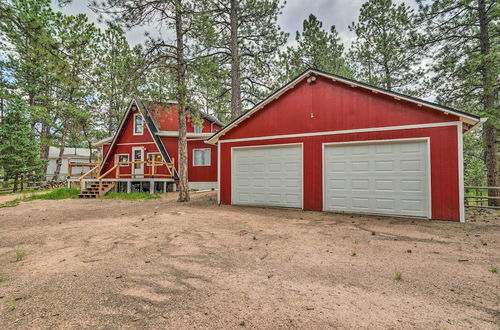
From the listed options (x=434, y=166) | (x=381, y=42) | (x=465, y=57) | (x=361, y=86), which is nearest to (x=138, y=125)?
(x=361, y=86)

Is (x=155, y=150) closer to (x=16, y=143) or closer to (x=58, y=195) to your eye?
(x=58, y=195)

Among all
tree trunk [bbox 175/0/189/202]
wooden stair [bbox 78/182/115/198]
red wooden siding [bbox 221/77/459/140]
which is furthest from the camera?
wooden stair [bbox 78/182/115/198]

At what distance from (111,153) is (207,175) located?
7.65 m

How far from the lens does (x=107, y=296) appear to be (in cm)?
263

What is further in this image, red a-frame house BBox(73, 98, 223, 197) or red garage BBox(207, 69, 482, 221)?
red a-frame house BBox(73, 98, 223, 197)

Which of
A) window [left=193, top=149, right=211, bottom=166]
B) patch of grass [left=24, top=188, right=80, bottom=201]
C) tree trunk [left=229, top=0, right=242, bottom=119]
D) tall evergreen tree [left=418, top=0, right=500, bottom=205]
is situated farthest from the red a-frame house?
tall evergreen tree [left=418, top=0, right=500, bottom=205]

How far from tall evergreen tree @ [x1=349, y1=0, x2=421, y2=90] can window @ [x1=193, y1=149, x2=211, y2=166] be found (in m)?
12.0

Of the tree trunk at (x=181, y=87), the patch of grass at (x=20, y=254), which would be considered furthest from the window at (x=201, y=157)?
the patch of grass at (x=20, y=254)

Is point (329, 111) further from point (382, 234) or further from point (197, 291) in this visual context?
point (197, 291)

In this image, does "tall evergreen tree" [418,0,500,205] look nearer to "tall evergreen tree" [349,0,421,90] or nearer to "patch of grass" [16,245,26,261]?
"tall evergreen tree" [349,0,421,90]

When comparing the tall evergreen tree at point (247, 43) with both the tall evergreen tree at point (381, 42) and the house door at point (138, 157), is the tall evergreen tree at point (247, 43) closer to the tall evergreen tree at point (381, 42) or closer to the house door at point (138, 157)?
the tall evergreen tree at point (381, 42)

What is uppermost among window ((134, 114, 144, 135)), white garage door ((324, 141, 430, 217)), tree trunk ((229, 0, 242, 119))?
tree trunk ((229, 0, 242, 119))

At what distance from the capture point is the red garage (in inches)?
264

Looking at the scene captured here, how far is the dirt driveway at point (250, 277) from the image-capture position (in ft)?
7.38
